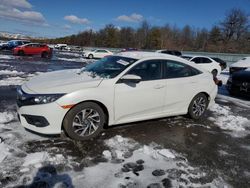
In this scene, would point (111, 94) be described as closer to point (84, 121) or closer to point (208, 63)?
point (84, 121)

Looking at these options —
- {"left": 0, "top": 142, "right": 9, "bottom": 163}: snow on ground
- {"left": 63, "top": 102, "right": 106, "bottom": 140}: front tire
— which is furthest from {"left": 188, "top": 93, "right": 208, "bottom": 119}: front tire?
{"left": 0, "top": 142, "right": 9, "bottom": 163}: snow on ground

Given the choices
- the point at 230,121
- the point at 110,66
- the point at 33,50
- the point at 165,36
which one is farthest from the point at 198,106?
the point at 165,36

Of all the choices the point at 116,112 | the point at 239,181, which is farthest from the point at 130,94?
the point at 239,181

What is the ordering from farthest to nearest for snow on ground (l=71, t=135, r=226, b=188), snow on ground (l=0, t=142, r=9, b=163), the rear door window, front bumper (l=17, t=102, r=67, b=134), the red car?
the red car
the rear door window
front bumper (l=17, t=102, r=67, b=134)
snow on ground (l=0, t=142, r=9, b=163)
snow on ground (l=71, t=135, r=226, b=188)

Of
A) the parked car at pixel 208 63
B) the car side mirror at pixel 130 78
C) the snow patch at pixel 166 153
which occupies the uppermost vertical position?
the car side mirror at pixel 130 78

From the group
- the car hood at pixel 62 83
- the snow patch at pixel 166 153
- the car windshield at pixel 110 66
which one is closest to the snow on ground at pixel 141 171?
the snow patch at pixel 166 153

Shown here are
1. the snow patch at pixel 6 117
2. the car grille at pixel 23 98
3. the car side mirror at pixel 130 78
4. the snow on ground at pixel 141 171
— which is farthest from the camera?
the snow patch at pixel 6 117

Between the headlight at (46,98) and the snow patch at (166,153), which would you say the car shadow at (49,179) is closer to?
the headlight at (46,98)

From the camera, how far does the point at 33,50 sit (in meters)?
28.2

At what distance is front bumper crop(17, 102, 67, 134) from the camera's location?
4.07m

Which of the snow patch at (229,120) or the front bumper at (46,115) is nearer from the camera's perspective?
the front bumper at (46,115)

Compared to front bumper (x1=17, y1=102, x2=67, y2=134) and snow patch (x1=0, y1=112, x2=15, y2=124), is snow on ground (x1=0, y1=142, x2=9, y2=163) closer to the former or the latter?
front bumper (x1=17, y1=102, x2=67, y2=134)

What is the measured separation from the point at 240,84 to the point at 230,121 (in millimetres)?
3503

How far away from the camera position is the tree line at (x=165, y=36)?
67188mm
